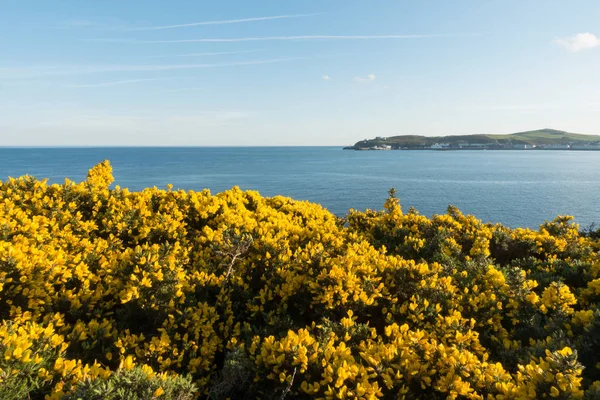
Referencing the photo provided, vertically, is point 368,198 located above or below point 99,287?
below

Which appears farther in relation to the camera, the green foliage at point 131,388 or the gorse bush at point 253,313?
the gorse bush at point 253,313

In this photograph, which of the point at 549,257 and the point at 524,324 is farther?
the point at 549,257

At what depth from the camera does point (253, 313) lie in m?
6.45

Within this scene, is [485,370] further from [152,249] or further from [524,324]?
[152,249]

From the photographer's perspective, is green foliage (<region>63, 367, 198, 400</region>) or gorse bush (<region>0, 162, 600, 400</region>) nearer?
green foliage (<region>63, 367, 198, 400</region>)

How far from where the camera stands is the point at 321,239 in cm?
840

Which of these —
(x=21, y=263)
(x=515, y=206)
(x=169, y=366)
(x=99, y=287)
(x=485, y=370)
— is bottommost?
(x=515, y=206)

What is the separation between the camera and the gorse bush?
159 inches

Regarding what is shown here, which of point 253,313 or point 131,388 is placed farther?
point 253,313

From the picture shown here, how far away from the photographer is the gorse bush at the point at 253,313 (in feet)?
13.3

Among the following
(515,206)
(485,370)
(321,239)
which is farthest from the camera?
(515,206)

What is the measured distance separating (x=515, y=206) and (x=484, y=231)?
57824 mm

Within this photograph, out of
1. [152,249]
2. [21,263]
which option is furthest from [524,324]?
[21,263]

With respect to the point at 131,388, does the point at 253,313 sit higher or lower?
lower
